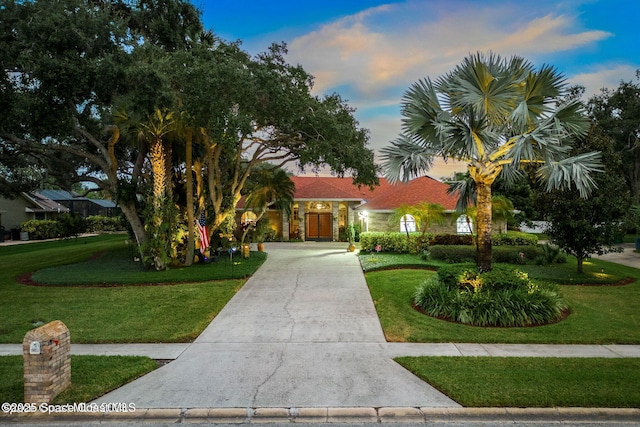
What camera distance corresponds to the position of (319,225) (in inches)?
1216

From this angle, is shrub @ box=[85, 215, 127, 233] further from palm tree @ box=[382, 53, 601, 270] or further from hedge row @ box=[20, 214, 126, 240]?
palm tree @ box=[382, 53, 601, 270]

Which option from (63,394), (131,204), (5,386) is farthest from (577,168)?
(131,204)

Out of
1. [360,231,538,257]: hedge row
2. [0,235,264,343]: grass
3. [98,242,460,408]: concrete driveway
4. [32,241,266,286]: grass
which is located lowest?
[98,242,460,408]: concrete driveway

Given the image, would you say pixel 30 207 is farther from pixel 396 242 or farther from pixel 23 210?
pixel 396 242

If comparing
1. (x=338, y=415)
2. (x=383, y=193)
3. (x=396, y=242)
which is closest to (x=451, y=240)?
(x=396, y=242)

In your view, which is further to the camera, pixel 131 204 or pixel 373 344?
pixel 131 204

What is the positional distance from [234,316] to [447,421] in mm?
6363

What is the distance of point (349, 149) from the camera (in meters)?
16.2

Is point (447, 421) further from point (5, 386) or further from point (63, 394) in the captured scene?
point (5, 386)

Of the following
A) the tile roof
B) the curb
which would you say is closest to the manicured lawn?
the curb

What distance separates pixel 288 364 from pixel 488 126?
828 cm

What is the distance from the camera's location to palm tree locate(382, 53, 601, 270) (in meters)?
9.52

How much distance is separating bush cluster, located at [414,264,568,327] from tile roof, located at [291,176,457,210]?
34.6 ft

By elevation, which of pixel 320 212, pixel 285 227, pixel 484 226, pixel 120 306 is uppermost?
pixel 320 212
